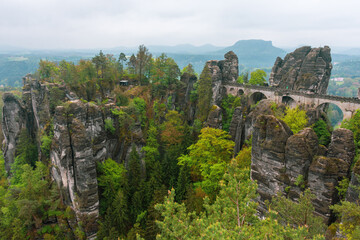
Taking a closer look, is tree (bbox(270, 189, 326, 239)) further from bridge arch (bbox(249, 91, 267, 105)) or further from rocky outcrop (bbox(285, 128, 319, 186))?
bridge arch (bbox(249, 91, 267, 105))

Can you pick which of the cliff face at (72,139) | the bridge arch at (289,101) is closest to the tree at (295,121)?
the bridge arch at (289,101)

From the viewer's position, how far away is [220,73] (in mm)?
56031

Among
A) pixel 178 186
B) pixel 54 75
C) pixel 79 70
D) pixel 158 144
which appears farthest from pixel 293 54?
pixel 54 75

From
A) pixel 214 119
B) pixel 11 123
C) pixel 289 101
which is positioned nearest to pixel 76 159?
pixel 11 123

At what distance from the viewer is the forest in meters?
16.2

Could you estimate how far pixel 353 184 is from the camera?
18953 millimetres

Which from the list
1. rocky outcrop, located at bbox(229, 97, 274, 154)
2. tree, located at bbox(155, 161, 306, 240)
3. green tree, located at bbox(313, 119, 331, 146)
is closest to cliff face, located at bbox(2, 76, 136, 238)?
rocky outcrop, located at bbox(229, 97, 274, 154)

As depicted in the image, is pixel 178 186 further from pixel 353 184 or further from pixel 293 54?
pixel 293 54

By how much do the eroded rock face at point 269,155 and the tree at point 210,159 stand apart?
23.0ft

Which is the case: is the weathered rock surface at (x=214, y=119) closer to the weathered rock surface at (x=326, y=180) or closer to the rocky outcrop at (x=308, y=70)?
the rocky outcrop at (x=308, y=70)

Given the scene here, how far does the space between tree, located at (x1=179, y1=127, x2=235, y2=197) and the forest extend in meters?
0.17

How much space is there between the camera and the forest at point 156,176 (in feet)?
53.2

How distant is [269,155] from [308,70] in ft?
113

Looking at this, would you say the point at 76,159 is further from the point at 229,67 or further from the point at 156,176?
the point at 229,67
